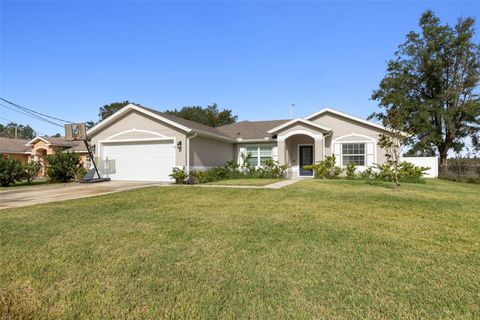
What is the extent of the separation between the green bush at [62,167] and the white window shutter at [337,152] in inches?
616

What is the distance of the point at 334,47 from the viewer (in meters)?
15.8

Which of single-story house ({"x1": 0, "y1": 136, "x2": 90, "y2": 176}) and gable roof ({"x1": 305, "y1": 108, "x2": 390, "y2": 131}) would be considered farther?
single-story house ({"x1": 0, "y1": 136, "x2": 90, "y2": 176})

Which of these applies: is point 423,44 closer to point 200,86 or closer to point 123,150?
point 200,86

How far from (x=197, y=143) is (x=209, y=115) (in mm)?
35117

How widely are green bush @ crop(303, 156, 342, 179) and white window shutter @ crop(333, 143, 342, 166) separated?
1.26 metres

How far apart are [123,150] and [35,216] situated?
1040 centimetres

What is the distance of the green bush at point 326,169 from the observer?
15883mm

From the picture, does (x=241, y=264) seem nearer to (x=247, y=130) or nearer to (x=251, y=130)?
(x=251, y=130)

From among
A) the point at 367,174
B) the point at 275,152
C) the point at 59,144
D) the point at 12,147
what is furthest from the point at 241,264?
the point at 12,147

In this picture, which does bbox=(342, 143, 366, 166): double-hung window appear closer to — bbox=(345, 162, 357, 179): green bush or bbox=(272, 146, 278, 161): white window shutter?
bbox=(345, 162, 357, 179): green bush

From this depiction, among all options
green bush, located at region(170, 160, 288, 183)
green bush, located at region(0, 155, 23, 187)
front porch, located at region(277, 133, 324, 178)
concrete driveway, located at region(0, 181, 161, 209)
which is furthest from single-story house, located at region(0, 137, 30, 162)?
front porch, located at region(277, 133, 324, 178)

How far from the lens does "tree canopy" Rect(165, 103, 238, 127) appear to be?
5034 cm

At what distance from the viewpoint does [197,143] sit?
53.5 ft

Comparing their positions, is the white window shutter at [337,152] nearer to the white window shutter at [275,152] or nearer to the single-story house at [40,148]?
Result: the white window shutter at [275,152]
